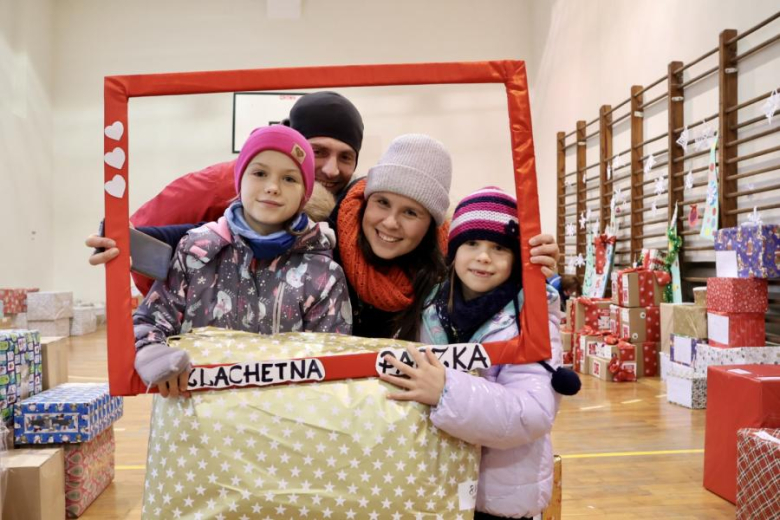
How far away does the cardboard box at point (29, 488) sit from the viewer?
78.8 inches

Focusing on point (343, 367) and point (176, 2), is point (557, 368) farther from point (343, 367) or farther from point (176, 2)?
point (176, 2)

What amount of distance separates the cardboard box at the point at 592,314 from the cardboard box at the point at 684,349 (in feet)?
3.21

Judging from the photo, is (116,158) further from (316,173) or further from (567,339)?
(567,339)

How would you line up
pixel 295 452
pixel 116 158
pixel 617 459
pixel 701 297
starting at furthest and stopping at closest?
pixel 701 297, pixel 617 459, pixel 116 158, pixel 295 452

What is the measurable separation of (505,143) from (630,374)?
3.94 meters

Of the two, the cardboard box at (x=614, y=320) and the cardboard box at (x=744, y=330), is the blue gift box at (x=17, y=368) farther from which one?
the cardboard box at (x=614, y=320)

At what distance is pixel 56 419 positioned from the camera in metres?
2.22

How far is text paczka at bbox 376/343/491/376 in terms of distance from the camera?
105 centimetres

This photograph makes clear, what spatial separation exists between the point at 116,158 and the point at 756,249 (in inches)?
138

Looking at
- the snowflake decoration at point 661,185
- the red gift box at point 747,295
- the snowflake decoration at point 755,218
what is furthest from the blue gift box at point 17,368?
Result: the snowflake decoration at point 661,185

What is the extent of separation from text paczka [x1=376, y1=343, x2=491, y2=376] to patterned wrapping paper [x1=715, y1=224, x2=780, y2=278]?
9.90 ft

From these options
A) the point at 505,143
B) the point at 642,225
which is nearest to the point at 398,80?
the point at 505,143

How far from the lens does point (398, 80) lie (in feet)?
3.65

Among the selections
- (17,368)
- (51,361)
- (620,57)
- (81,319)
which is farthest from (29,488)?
(81,319)
